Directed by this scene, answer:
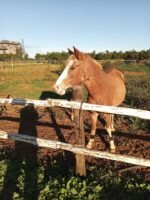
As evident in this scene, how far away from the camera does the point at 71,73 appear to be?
5.38 m

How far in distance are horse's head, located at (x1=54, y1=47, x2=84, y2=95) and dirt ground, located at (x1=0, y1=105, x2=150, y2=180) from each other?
5.85 feet

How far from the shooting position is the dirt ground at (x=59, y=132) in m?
6.46

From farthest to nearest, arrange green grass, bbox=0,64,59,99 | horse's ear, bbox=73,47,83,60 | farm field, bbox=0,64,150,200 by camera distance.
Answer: green grass, bbox=0,64,59,99, horse's ear, bbox=73,47,83,60, farm field, bbox=0,64,150,200

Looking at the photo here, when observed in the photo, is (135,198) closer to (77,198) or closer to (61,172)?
(77,198)

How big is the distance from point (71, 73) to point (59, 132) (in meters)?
3.35

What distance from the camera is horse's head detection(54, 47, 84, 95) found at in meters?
5.25

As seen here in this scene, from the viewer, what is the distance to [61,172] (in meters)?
5.34

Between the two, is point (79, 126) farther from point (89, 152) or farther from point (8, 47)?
point (8, 47)

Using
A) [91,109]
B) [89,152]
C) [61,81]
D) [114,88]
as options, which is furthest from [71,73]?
[114,88]

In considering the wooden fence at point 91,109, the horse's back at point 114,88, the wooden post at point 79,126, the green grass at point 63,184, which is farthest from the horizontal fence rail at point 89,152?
the horse's back at point 114,88

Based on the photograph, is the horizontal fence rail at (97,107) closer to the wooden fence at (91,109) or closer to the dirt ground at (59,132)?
the wooden fence at (91,109)

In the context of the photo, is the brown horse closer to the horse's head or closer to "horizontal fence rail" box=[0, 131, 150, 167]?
the horse's head

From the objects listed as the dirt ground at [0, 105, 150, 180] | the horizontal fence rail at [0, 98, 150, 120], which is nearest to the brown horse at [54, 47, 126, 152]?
the horizontal fence rail at [0, 98, 150, 120]

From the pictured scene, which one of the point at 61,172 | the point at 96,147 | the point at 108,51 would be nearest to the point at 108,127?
the point at 96,147
